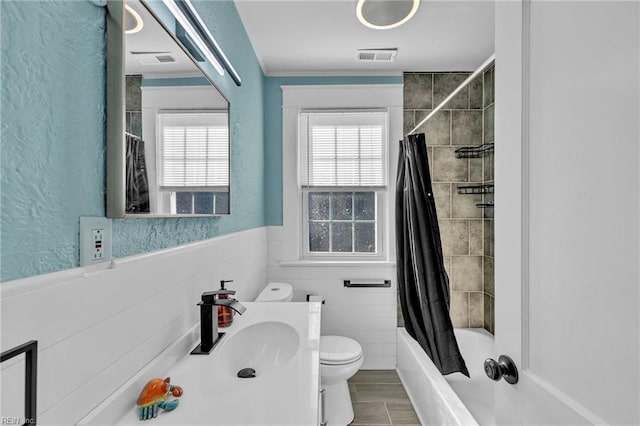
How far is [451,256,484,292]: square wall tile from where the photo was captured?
2.94 meters

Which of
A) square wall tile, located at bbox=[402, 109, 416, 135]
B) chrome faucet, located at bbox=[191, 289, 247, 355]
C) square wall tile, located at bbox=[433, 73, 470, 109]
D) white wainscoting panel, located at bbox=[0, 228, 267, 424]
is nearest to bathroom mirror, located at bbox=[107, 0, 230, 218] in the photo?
white wainscoting panel, located at bbox=[0, 228, 267, 424]

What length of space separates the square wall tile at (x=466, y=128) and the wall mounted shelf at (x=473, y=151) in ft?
0.25

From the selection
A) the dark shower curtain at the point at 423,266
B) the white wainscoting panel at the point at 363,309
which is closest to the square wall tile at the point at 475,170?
the dark shower curtain at the point at 423,266

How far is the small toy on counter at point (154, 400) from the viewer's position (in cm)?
82

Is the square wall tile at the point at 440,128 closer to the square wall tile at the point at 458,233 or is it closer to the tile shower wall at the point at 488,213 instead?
the tile shower wall at the point at 488,213

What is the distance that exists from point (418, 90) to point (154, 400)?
286 cm

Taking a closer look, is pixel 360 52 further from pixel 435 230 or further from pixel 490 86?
pixel 435 230

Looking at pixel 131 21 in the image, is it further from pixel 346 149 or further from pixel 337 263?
pixel 337 263

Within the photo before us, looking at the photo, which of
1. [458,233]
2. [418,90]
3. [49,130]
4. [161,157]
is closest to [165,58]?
[161,157]

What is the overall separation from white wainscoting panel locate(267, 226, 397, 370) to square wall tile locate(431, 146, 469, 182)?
876mm

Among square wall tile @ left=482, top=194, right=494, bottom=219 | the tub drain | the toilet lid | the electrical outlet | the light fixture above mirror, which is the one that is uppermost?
→ the light fixture above mirror

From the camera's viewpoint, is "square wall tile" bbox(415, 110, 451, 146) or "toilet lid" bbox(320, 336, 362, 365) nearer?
"toilet lid" bbox(320, 336, 362, 365)

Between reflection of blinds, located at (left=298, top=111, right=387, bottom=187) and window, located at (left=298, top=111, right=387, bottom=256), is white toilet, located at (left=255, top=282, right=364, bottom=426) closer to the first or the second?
window, located at (left=298, top=111, right=387, bottom=256)

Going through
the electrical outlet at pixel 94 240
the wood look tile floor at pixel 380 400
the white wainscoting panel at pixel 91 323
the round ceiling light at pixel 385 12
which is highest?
the round ceiling light at pixel 385 12
